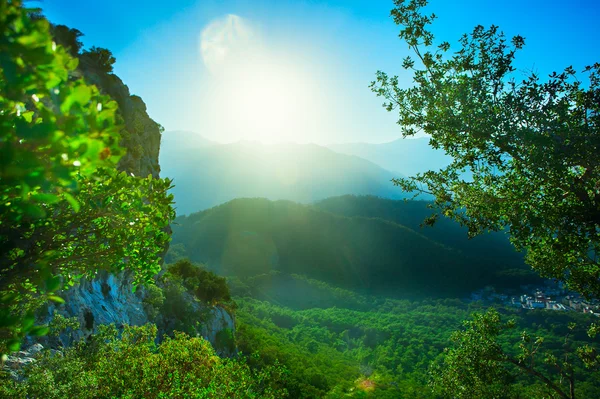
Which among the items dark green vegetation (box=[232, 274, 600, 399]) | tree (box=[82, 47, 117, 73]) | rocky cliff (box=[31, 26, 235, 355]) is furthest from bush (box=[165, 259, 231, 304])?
tree (box=[82, 47, 117, 73])

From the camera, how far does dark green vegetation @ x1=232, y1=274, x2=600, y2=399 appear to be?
2368 inches

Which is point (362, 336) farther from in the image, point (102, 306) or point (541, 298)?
point (102, 306)

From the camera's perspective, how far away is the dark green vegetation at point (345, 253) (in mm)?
159000

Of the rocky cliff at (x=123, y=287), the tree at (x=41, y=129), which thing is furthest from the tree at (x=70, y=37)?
the tree at (x=41, y=129)

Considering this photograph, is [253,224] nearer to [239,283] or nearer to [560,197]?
[239,283]

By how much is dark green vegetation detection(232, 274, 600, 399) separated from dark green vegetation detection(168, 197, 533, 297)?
48.5 feet

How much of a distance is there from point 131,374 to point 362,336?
111889mm

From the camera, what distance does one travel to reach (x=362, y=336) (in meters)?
108

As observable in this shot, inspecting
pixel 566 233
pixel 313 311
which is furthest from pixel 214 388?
pixel 313 311

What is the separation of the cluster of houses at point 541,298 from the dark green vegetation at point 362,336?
11.6 meters

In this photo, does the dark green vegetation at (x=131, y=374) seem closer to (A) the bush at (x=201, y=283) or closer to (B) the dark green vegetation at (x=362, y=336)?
(A) the bush at (x=201, y=283)

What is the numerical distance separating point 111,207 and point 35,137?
3.79 m

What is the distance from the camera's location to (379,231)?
607 ft

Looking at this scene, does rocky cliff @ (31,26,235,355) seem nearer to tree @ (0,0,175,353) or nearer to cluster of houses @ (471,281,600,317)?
tree @ (0,0,175,353)
